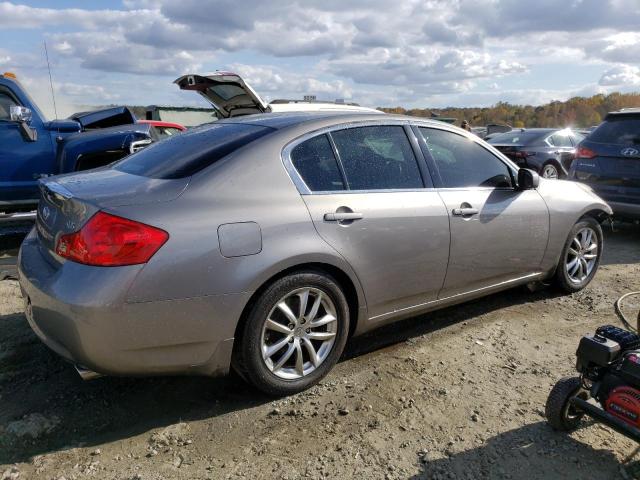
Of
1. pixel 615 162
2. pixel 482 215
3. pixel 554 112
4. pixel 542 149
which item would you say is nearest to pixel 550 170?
pixel 542 149

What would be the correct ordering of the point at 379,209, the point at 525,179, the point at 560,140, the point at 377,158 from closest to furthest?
the point at 379,209, the point at 377,158, the point at 525,179, the point at 560,140

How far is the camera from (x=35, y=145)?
6.62 metres

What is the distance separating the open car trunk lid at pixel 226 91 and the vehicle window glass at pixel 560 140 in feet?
26.0

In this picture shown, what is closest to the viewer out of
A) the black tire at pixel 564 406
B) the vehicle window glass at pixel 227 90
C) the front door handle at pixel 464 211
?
the black tire at pixel 564 406

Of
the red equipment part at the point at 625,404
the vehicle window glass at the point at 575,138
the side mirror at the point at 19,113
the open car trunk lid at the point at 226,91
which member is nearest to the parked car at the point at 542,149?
the vehicle window glass at the point at 575,138

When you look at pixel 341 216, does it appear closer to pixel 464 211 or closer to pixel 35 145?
pixel 464 211

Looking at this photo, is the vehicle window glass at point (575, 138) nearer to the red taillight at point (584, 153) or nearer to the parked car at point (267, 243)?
the red taillight at point (584, 153)

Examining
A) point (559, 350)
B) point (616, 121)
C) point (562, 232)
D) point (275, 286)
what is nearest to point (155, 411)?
point (275, 286)

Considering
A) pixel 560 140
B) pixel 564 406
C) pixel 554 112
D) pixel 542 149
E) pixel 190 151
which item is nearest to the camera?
pixel 564 406

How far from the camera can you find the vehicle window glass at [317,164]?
3.21 meters

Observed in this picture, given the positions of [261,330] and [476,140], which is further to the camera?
[476,140]

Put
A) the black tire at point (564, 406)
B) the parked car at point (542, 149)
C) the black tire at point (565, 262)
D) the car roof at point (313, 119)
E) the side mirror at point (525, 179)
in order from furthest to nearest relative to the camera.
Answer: the parked car at point (542, 149), the black tire at point (565, 262), the side mirror at point (525, 179), the car roof at point (313, 119), the black tire at point (564, 406)

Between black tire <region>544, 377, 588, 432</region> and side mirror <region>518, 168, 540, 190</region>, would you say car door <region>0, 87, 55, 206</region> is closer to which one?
side mirror <region>518, 168, 540, 190</region>

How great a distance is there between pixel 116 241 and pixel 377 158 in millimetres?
1741
